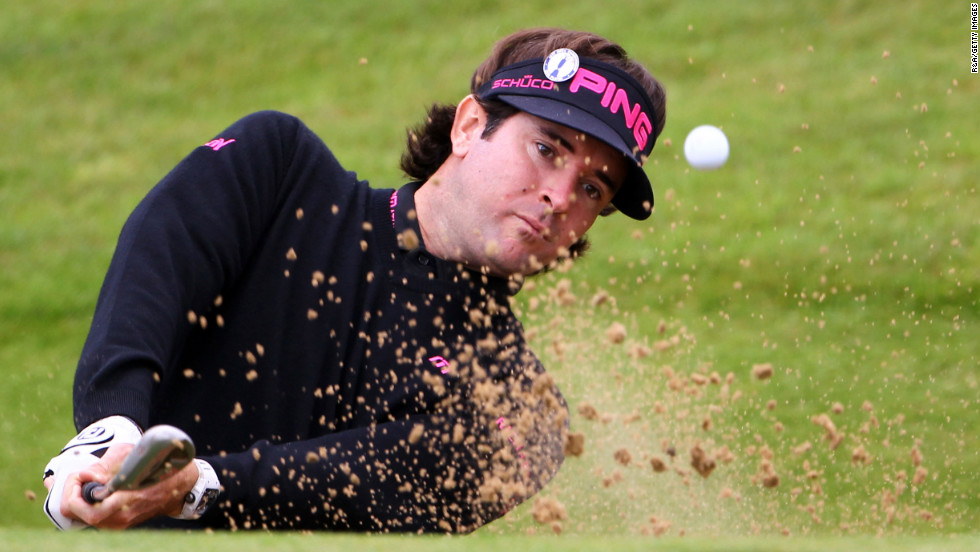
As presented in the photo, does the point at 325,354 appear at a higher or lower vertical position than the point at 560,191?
lower

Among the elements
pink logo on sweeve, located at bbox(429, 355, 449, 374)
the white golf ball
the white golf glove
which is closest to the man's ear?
pink logo on sweeve, located at bbox(429, 355, 449, 374)

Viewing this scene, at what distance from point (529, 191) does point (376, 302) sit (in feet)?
1.07

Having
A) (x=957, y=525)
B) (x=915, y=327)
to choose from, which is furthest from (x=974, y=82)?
(x=957, y=525)

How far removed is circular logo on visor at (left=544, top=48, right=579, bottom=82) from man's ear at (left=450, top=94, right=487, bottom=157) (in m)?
0.14

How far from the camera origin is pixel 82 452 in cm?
170

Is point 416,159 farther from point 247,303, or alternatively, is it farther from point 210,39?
point 210,39

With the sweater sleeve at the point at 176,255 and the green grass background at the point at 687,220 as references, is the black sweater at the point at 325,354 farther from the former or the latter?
the green grass background at the point at 687,220


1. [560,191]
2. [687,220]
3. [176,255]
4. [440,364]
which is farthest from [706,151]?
[176,255]

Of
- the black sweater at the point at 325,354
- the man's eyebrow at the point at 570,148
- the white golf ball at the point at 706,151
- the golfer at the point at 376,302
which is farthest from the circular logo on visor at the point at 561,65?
the white golf ball at the point at 706,151

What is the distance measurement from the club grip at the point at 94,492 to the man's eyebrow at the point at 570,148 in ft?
3.12

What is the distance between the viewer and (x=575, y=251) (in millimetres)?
2535

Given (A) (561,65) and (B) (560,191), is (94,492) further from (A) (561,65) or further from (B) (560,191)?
(A) (561,65)

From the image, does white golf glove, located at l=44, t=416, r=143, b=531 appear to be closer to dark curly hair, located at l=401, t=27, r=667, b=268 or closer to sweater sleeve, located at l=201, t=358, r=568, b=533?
sweater sleeve, located at l=201, t=358, r=568, b=533

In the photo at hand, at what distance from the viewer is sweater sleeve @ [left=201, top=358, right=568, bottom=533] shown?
1.98 meters
